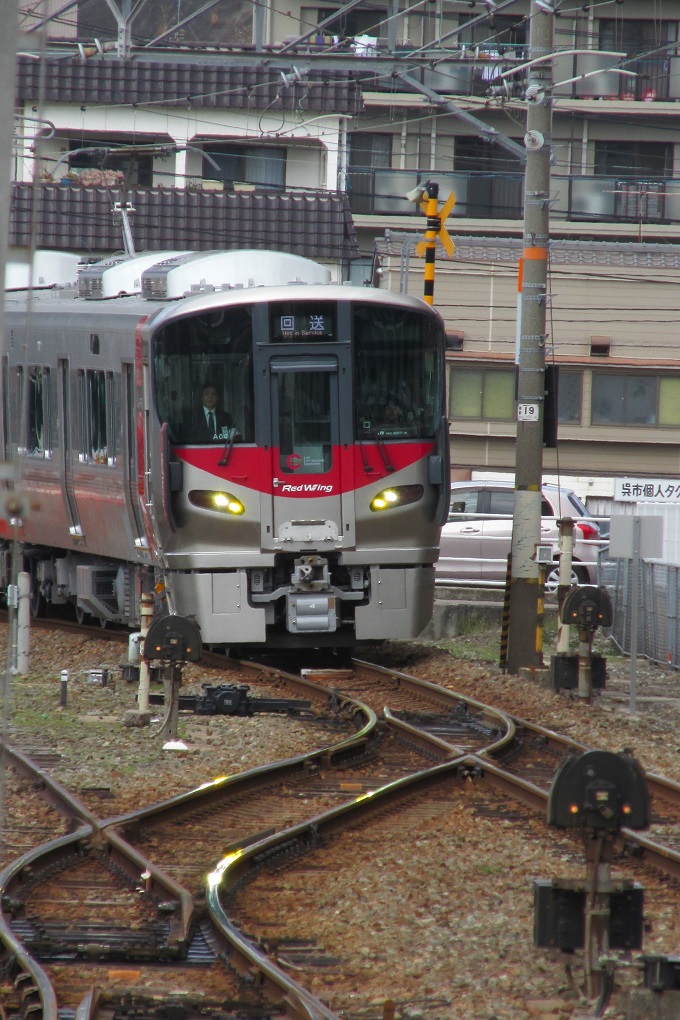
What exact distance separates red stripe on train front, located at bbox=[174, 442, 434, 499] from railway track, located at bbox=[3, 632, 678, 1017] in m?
2.11

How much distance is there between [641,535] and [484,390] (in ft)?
67.4

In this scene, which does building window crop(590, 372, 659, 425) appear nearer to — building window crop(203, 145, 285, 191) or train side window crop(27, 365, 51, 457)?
building window crop(203, 145, 285, 191)

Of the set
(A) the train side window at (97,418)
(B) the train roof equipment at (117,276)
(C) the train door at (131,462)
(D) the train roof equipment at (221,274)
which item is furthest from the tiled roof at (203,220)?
(C) the train door at (131,462)

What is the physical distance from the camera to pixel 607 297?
109 ft

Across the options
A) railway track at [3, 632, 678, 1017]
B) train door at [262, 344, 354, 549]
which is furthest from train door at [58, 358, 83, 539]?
railway track at [3, 632, 678, 1017]

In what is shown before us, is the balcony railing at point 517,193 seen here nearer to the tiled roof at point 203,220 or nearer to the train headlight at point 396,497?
the tiled roof at point 203,220

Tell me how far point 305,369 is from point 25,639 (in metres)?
3.40

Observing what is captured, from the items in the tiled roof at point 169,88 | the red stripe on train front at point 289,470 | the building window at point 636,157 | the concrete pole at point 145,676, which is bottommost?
the concrete pole at point 145,676

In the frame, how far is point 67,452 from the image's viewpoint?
15938 mm

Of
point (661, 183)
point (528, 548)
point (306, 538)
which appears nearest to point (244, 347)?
point (306, 538)

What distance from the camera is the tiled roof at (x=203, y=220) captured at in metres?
31.0

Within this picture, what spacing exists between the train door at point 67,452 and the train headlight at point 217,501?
3108 mm

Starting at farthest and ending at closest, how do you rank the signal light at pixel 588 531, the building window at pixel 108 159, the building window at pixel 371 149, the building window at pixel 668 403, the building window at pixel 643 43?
1. the building window at pixel 371 149
2. the building window at pixel 643 43
3. the building window at pixel 668 403
4. the building window at pixel 108 159
5. the signal light at pixel 588 531

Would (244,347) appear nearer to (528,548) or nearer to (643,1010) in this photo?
(528,548)
